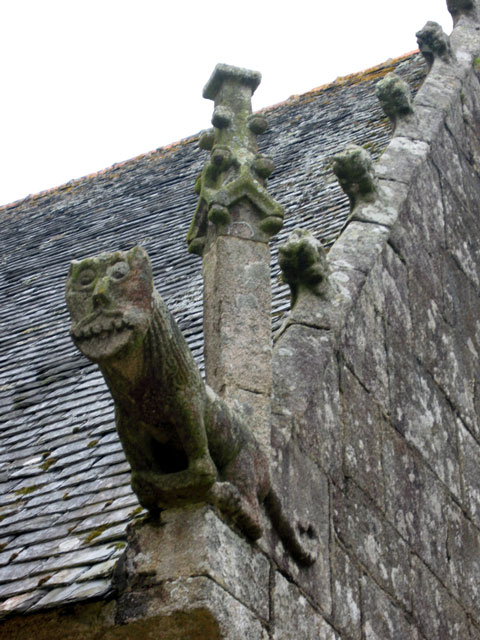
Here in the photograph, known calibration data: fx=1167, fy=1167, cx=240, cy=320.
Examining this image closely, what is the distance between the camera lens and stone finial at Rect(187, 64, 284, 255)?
4895mm

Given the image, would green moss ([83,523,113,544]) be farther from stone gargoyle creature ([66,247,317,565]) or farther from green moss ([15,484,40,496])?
green moss ([15,484,40,496])

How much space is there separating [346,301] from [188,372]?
1.71m

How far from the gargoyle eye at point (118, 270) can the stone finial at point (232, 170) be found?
1237 mm

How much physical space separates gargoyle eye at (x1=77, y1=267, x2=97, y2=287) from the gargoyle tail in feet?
3.66

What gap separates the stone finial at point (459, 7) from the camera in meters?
9.80

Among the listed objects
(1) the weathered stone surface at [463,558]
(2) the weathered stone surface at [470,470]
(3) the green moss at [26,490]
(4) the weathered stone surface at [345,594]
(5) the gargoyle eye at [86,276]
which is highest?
(5) the gargoyle eye at [86,276]

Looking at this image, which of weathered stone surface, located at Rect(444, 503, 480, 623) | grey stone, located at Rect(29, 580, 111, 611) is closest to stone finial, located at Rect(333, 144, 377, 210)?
weathered stone surface, located at Rect(444, 503, 480, 623)

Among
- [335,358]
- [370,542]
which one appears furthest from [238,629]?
[335,358]

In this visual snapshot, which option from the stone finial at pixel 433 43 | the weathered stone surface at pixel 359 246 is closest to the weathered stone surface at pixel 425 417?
the weathered stone surface at pixel 359 246

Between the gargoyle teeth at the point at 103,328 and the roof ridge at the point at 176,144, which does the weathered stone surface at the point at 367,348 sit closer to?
the gargoyle teeth at the point at 103,328

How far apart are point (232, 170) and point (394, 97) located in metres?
2.59

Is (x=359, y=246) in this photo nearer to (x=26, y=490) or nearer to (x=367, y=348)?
(x=367, y=348)

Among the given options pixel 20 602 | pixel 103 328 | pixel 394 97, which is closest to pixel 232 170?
pixel 103 328

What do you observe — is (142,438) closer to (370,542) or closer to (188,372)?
(188,372)
